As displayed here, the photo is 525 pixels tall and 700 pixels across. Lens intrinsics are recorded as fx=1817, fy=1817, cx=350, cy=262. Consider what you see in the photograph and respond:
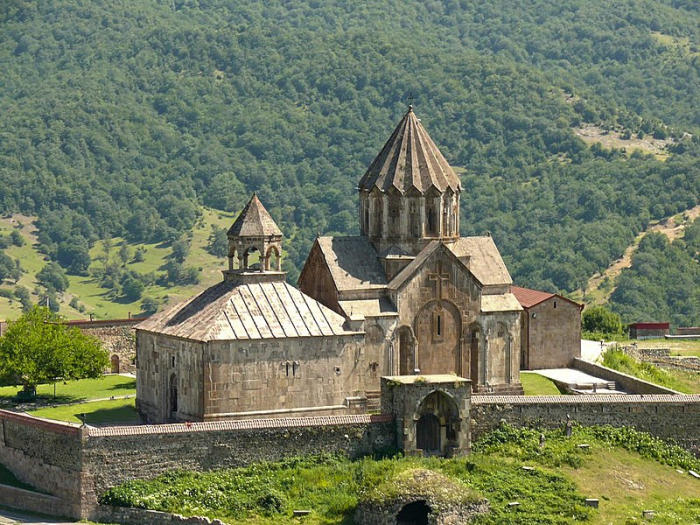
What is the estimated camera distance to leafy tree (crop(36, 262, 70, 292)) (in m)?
161

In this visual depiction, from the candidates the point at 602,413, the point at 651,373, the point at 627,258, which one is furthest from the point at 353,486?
the point at 627,258

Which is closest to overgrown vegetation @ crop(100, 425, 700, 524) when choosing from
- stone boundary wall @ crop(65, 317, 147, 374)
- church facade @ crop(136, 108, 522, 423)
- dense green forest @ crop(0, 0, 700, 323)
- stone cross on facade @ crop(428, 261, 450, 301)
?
church facade @ crop(136, 108, 522, 423)

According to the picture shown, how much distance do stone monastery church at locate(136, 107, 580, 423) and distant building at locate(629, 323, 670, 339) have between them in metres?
24.4

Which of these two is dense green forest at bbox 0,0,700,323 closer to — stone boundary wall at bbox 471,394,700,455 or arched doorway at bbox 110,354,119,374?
arched doorway at bbox 110,354,119,374

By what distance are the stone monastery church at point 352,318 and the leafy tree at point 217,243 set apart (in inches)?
3422

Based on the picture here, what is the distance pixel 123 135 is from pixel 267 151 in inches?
683

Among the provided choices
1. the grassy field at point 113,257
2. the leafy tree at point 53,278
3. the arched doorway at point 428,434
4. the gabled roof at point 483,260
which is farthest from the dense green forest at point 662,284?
the arched doorway at point 428,434

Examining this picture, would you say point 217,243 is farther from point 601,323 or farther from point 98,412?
point 98,412

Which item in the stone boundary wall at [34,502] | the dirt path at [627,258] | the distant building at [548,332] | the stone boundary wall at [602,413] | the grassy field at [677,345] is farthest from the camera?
the dirt path at [627,258]

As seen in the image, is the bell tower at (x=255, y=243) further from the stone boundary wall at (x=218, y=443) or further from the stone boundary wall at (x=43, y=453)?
the stone boundary wall at (x=43, y=453)

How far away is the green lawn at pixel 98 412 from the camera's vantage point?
74.2 m

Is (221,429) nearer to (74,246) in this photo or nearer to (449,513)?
(449,513)

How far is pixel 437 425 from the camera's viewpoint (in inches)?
2724

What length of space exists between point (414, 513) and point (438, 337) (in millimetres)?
15163
